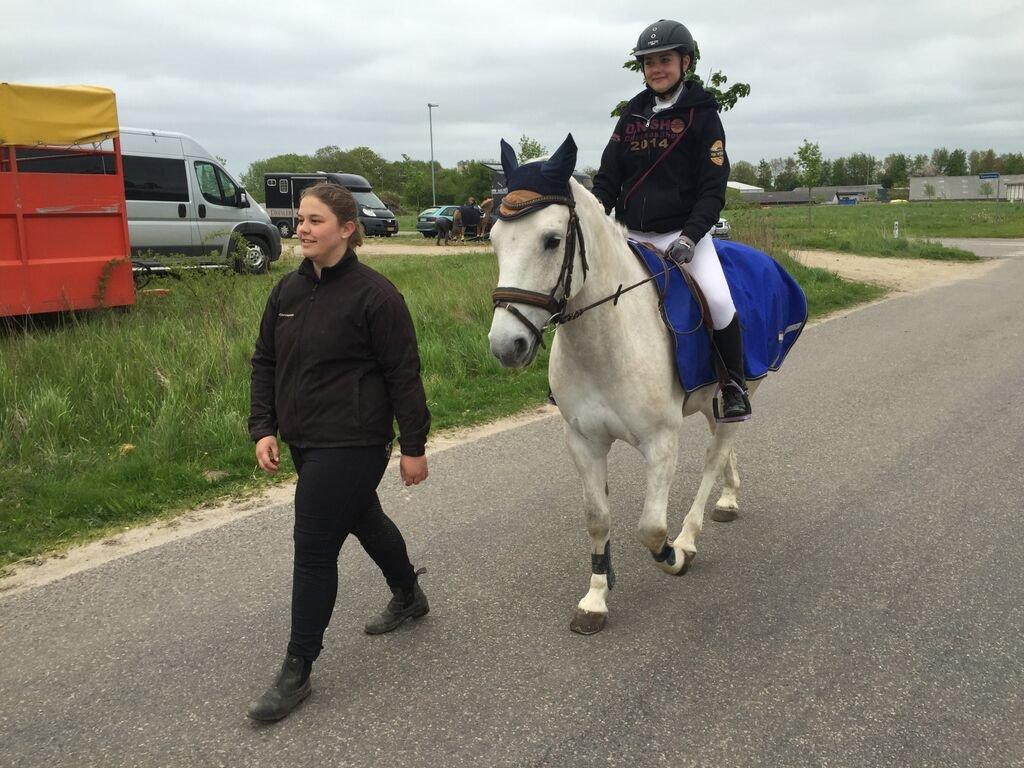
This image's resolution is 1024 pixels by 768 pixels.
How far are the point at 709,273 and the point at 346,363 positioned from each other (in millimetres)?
1968

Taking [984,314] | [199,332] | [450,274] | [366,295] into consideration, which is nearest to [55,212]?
[199,332]

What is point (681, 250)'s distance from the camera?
141 inches

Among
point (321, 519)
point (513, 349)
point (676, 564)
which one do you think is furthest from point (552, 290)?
point (676, 564)

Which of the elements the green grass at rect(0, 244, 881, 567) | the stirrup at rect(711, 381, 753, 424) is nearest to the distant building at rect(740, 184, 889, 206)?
the green grass at rect(0, 244, 881, 567)

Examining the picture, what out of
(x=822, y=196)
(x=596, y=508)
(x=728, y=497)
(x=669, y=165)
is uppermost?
(x=822, y=196)

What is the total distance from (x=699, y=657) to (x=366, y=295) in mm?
2040

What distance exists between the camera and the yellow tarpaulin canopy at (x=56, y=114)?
8.83m

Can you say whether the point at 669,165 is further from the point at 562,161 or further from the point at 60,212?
the point at 60,212

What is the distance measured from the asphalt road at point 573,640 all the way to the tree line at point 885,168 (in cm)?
14161

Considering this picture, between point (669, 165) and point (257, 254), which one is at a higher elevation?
point (669, 165)

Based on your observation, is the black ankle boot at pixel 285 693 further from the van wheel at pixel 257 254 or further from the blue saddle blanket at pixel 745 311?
the van wheel at pixel 257 254

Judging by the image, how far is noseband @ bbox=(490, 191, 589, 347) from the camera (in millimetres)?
2818

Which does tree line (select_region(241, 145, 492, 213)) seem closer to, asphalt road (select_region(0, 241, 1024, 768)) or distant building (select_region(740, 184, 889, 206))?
asphalt road (select_region(0, 241, 1024, 768))

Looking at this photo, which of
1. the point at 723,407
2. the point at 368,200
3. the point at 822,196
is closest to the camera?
the point at 723,407
